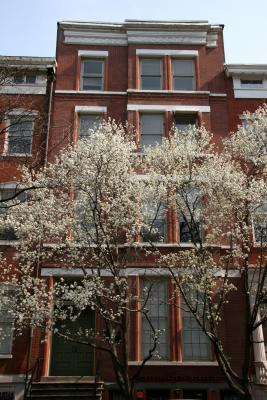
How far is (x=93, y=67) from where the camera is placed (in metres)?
21.5

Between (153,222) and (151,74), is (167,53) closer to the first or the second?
(151,74)

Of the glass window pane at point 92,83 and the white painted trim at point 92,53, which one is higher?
the white painted trim at point 92,53

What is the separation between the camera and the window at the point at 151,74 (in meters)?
21.0

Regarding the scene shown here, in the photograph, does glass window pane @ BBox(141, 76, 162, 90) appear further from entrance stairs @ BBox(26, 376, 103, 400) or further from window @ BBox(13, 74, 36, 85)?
entrance stairs @ BBox(26, 376, 103, 400)

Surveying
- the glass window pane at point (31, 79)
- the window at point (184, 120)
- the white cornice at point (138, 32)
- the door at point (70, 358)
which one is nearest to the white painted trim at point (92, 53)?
the white cornice at point (138, 32)

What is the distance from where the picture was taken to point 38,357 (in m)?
16.0

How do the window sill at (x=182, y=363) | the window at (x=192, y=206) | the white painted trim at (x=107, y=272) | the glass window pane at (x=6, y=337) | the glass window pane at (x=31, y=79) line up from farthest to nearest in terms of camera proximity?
the glass window pane at (x=31, y=79), the white painted trim at (x=107, y=272), the glass window pane at (x=6, y=337), the window sill at (x=182, y=363), the window at (x=192, y=206)

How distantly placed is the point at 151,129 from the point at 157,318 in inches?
312

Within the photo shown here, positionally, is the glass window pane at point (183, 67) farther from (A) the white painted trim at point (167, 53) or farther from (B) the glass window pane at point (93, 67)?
(B) the glass window pane at point (93, 67)

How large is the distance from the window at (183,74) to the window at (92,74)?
10.8 feet

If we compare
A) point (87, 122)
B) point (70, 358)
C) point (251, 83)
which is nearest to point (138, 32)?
point (87, 122)

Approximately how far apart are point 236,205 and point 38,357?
8435 millimetres

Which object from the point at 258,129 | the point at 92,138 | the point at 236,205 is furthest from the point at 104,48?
the point at 236,205

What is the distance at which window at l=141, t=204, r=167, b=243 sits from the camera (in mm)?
14773
